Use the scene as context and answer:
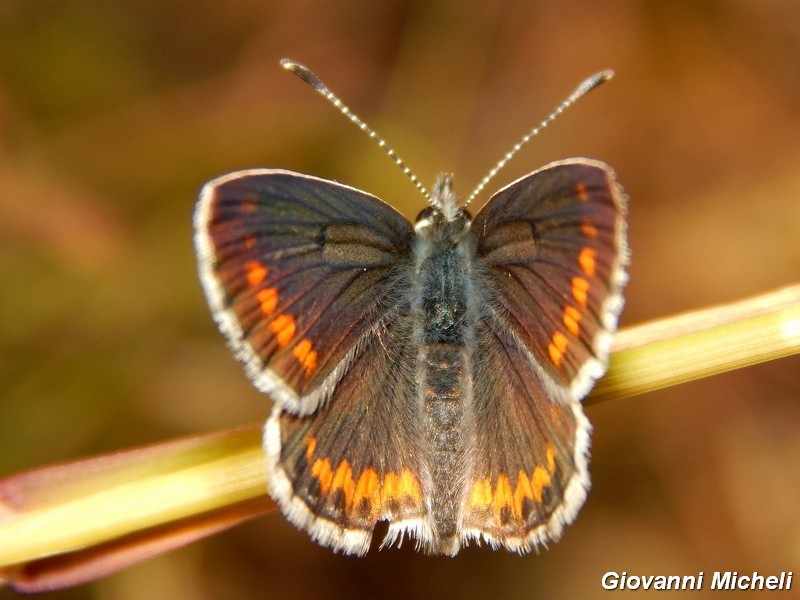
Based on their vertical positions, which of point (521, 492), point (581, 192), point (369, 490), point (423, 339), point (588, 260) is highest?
point (581, 192)

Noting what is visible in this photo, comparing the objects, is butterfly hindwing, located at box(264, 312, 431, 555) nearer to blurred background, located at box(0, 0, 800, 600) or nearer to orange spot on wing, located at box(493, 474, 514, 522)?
orange spot on wing, located at box(493, 474, 514, 522)

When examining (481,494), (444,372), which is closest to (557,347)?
(444,372)

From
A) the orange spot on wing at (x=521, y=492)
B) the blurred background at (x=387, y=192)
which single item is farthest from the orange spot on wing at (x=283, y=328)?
the blurred background at (x=387, y=192)

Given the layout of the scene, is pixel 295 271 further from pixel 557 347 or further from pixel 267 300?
pixel 557 347

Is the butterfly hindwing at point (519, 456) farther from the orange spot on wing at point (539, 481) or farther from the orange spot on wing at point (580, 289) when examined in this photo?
the orange spot on wing at point (580, 289)

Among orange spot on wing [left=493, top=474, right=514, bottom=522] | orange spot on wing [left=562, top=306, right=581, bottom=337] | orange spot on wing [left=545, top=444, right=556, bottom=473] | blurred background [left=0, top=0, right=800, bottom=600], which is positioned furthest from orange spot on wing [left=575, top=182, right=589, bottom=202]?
blurred background [left=0, top=0, right=800, bottom=600]
